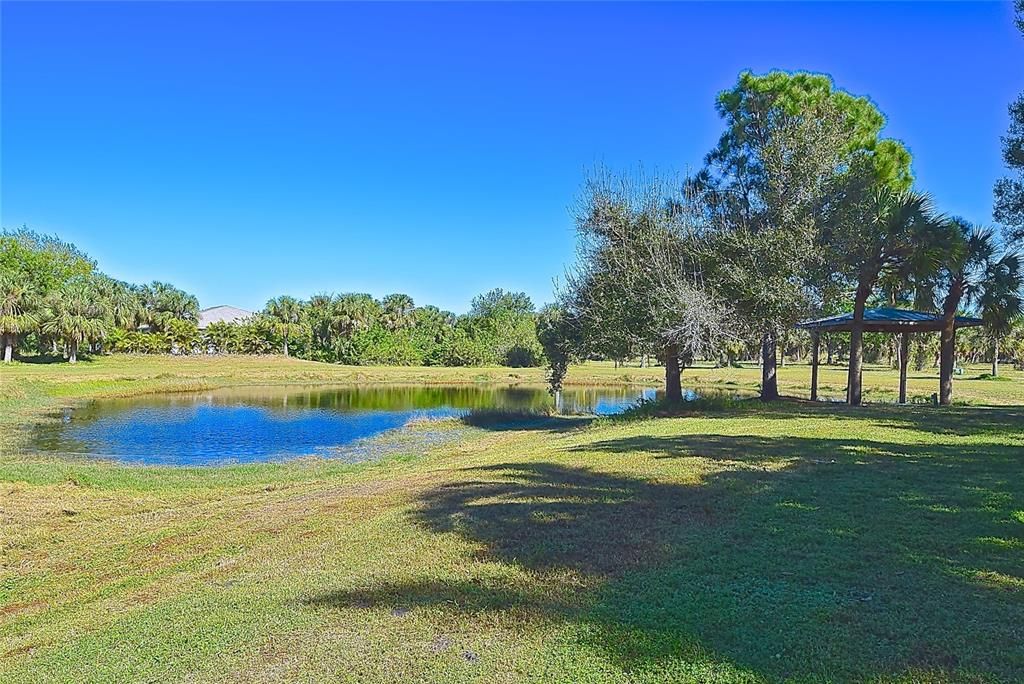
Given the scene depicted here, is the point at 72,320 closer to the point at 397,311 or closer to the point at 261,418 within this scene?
the point at 261,418

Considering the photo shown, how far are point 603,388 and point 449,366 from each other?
31.7 m

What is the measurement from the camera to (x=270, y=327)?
86312mm

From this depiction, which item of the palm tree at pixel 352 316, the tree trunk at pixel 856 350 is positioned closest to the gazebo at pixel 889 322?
the tree trunk at pixel 856 350

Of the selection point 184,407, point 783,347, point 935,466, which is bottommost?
point 184,407

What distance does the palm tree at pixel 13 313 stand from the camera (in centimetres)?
5512

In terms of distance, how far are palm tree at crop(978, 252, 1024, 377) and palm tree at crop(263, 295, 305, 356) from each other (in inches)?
3040

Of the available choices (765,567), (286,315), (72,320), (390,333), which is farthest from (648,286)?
(286,315)

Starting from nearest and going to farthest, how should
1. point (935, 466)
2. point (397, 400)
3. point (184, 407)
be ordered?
point (935, 466), point (184, 407), point (397, 400)

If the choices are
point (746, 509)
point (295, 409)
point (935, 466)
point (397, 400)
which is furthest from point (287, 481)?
point (397, 400)

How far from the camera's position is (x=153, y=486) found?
14.2m

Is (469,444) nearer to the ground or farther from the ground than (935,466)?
nearer to the ground

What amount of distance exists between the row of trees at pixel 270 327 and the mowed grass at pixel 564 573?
61.1m

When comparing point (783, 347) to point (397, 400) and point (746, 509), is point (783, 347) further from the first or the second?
point (397, 400)

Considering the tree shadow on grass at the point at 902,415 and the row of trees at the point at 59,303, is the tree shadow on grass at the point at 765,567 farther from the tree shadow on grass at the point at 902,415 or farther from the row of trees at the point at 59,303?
the row of trees at the point at 59,303
